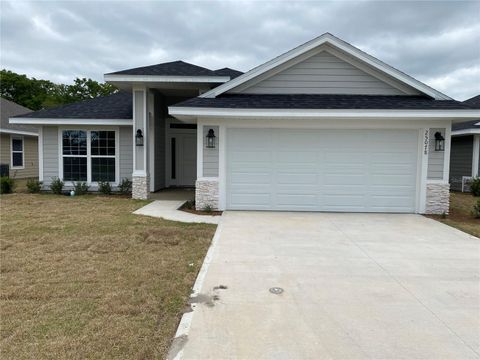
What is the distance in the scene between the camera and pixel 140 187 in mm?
11016

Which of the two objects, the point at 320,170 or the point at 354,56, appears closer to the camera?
the point at 320,170

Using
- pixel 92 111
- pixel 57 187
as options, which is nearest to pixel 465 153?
pixel 92 111

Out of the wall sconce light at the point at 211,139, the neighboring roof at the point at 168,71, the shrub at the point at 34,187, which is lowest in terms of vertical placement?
the shrub at the point at 34,187

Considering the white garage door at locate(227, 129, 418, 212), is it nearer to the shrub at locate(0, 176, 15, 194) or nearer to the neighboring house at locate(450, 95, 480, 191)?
the neighboring house at locate(450, 95, 480, 191)

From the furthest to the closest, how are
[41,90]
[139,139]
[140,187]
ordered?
1. [41,90]
2. [140,187]
3. [139,139]

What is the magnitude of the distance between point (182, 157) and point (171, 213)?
601 cm

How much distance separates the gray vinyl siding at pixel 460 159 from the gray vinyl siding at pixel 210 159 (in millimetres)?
12019

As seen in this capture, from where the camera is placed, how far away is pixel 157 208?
931cm

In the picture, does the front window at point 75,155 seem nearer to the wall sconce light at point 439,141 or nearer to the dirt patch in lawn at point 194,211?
the dirt patch in lawn at point 194,211

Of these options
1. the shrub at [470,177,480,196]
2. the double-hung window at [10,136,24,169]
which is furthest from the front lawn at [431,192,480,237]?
the double-hung window at [10,136,24,169]

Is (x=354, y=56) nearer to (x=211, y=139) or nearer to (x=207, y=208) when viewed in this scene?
(x=211, y=139)

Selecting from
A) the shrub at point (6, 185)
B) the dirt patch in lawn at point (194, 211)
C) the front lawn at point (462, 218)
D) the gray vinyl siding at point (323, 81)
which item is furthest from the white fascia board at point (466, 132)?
the shrub at point (6, 185)

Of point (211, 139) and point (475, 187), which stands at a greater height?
point (211, 139)

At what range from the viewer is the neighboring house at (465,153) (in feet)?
46.2
